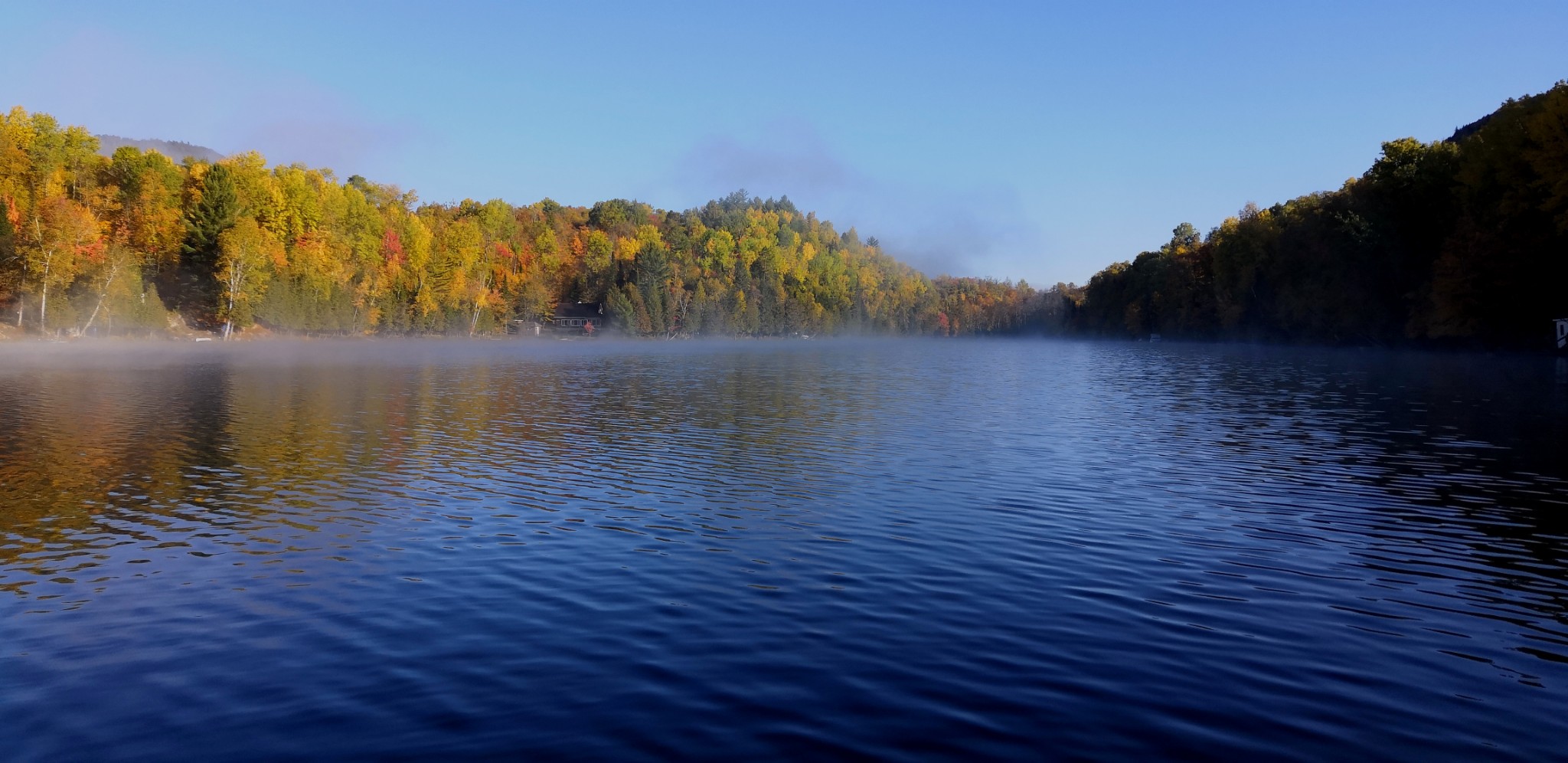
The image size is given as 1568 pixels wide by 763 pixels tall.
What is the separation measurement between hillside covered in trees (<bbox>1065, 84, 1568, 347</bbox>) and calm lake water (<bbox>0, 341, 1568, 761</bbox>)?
180 ft

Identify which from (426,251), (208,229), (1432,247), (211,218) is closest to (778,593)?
(1432,247)

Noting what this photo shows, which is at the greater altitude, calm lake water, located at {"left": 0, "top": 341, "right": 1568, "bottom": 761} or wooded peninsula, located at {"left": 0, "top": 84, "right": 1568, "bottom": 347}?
wooded peninsula, located at {"left": 0, "top": 84, "right": 1568, "bottom": 347}

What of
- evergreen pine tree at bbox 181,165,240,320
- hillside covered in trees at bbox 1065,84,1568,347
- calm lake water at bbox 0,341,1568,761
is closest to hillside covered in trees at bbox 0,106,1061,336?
evergreen pine tree at bbox 181,165,240,320

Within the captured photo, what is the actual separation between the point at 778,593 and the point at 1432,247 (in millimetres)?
102918

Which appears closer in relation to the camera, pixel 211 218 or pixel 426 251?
pixel 211 218

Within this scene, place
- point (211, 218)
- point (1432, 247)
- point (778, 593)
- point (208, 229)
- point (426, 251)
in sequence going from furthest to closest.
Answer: point (426, 251), point (211, 218), point (208, 229), point (1432, 247), point (778, 593)

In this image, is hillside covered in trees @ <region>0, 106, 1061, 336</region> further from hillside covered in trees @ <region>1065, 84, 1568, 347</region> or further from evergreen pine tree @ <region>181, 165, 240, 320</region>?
hillside covered in trees @ <region>1065, 84, 1568, 347</region>

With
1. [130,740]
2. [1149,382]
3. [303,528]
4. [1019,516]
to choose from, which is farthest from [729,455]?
[1149,382]

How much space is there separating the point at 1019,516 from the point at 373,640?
11.2 m

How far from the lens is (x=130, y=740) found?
8258mm

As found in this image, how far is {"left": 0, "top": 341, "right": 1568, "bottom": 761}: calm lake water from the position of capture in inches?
338

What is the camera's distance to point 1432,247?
308 ft

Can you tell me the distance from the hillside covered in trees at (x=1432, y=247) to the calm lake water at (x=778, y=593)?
180 ft

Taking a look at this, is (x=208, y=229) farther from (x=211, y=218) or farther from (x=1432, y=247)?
(x=1432, y=247)
